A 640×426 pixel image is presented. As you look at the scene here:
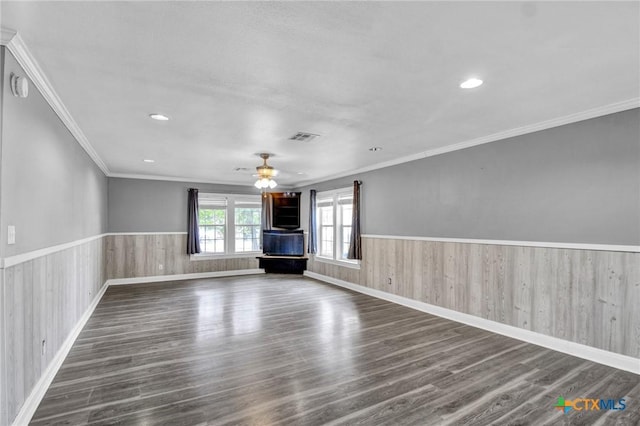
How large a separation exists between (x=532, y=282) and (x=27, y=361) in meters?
4.82

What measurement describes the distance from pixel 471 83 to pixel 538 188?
190cm

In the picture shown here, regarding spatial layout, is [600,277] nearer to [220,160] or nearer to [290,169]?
[290,169]

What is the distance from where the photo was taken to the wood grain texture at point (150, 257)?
700 centimetres

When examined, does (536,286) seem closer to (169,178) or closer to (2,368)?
(2,368)

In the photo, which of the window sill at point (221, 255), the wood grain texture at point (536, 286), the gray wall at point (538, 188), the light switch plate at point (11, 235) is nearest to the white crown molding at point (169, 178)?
the window sill at point (221, 255)

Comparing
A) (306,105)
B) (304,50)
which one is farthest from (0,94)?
(306,105)

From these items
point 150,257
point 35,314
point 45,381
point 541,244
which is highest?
point 541,244

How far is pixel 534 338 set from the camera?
3.66 m

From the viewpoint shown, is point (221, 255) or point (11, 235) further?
point (221, 255)

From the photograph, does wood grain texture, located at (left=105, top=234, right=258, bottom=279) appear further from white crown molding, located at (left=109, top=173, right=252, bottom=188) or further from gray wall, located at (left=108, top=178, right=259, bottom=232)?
white crown molding, located at (left=109, top=173, right=252, bottom=188)

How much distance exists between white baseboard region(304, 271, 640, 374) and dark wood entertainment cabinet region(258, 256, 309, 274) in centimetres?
304

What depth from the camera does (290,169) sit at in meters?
6.43

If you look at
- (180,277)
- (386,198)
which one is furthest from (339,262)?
(180,277)
